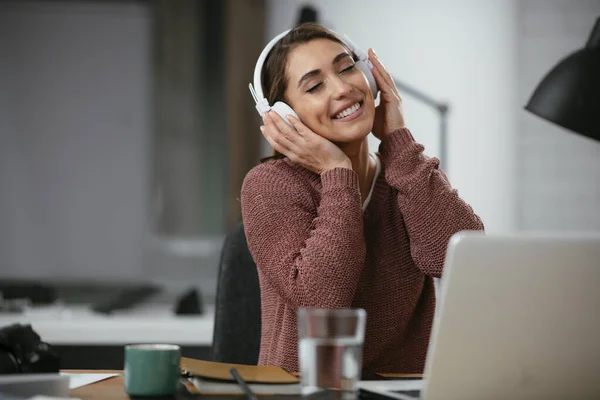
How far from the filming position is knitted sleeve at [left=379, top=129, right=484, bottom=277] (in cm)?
148

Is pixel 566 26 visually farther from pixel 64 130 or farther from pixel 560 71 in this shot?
pixel 64 130

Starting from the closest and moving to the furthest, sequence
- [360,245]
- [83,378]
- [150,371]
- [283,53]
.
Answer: [150,371] → [83,378] → [360,245] → [283,53]

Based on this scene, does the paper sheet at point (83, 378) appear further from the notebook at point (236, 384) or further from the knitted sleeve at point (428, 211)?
the knitted sleeve at point (428, 211)

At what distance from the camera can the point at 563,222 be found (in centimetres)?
303

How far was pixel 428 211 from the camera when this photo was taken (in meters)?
1.48

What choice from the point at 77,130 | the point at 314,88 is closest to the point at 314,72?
the point at 314,88

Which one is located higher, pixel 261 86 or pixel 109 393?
pixel 261 86

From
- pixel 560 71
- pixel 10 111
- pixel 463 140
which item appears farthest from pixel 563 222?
pixel 10 111

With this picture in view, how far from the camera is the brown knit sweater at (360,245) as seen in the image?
1328mm

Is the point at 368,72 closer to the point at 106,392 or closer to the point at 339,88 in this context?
the point at 339,88

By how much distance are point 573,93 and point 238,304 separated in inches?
35.5

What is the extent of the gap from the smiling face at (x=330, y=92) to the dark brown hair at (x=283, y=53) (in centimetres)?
1

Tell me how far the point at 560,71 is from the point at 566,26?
128cm

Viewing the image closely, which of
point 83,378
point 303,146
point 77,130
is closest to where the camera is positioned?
point 83,378
